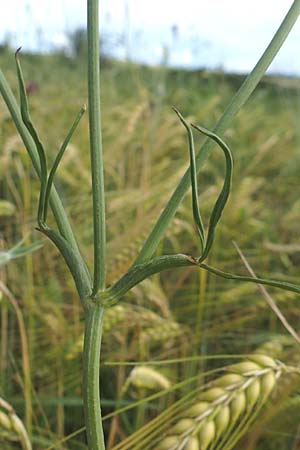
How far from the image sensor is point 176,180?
105 cm

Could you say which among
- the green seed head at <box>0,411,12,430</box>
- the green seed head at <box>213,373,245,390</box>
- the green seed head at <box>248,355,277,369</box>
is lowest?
the green seed head at <box>0,411,12,430</box>

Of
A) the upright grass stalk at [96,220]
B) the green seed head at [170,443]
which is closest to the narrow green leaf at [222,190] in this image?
the upright grass stalk at [96,220]

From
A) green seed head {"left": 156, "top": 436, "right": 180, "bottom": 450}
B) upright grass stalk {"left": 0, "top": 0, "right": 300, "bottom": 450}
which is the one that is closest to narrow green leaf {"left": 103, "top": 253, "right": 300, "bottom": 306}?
upright grass stalk {"left": 0, "top": 0, "right": 300, "bottom": 450}

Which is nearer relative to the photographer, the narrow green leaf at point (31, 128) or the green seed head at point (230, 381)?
the narrow green leaf at point (31, 128)

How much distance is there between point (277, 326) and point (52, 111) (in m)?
0.98

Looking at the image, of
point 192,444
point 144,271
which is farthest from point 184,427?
point 144,271

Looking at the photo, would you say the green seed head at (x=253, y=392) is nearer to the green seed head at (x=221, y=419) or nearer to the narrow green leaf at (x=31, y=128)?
the green seed head at (x=221, y=419)

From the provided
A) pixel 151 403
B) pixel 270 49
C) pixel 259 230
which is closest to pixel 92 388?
pixel 270 49

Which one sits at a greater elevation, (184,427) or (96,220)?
(96,220)

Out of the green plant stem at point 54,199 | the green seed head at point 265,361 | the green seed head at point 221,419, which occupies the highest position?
the green plant stem at point 54,199

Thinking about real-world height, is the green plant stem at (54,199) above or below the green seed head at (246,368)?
above

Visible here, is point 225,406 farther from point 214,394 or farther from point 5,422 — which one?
point 5,422

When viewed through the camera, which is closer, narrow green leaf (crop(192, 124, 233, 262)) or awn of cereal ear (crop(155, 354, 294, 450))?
narrow green leaf (crop(192, 124, 233, 262))

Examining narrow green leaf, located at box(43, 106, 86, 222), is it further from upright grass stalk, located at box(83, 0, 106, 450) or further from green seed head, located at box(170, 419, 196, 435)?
green seed head, located at box(170, 419, 196, 435)
